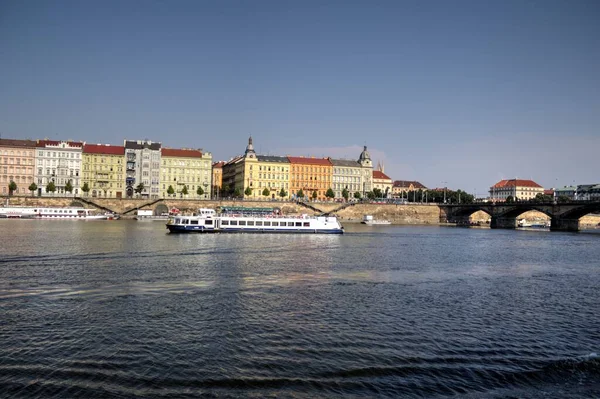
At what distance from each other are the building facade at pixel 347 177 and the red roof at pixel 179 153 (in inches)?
1497

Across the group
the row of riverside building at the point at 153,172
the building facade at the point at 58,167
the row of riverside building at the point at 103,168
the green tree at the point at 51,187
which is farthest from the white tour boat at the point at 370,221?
the green tree at the point at 51,187

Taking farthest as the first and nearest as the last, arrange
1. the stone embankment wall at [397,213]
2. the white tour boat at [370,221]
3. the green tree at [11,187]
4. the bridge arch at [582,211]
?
the stone embankment wall at [397,213], the white tour boat at [370,221], the green tree at [11,187], the bridge arch at [582,211]

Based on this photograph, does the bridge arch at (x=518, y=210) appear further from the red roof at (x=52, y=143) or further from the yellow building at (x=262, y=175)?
the red roof at (x=52, y=143)

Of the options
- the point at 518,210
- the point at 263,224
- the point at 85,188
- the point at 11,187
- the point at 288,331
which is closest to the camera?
the point at 288,331

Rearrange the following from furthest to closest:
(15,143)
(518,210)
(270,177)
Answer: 1. (270,177)
2. (15,143)
3. (518,210)

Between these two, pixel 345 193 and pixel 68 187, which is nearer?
pixel 68 187

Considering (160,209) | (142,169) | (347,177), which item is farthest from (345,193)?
(142,169)

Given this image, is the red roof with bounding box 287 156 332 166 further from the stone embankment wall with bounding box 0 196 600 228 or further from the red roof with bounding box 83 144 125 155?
the red roof with bounding box 83 144 125 155

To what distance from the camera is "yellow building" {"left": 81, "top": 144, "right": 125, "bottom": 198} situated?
12094cm

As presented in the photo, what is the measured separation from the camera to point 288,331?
17203mm

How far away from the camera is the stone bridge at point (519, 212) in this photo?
315 ft

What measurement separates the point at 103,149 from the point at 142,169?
32.1 ft

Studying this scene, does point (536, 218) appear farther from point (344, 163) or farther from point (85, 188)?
point (85, 188)

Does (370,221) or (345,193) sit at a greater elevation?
(345,193)
